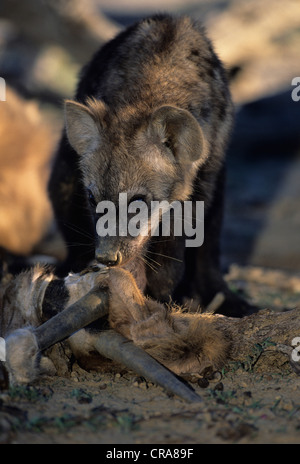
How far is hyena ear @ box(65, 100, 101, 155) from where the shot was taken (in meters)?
3.74

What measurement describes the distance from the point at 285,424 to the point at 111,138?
1917mm

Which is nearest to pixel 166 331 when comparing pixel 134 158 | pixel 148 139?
pixel 134 158

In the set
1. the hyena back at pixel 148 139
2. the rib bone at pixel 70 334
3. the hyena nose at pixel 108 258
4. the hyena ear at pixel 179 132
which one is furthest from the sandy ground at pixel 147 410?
the hyena ear at pixel 179 132

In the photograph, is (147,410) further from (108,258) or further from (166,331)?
(108,258)

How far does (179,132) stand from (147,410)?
1.66m

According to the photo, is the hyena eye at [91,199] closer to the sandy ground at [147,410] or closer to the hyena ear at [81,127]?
the hyena ear at [81,127]

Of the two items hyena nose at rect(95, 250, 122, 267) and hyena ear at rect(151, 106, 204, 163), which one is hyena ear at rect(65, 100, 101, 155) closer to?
hyena ear at rect(151, 106, 204, 163)

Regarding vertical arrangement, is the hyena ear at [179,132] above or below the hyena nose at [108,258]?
above

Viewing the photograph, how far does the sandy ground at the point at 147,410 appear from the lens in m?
2.31

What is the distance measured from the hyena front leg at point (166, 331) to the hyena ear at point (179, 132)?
3.24ft

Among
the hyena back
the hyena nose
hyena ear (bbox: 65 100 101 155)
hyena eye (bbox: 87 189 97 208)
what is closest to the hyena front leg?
the hyena nose

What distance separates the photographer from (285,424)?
2.40m

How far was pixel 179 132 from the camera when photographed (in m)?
3.62

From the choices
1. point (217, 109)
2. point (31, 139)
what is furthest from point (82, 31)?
point (217, 109)
